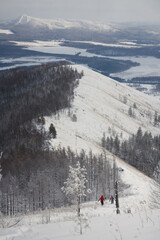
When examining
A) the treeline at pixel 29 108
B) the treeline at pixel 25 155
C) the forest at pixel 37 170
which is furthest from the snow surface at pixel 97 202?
the treeline at pixel 29 108

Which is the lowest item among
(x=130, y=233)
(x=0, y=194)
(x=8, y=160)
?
(x=0, y=194)

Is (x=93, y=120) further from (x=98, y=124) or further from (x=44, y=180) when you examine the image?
(x=44, y=180)

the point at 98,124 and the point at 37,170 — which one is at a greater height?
the point at 98,124

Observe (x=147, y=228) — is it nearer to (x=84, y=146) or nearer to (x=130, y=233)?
(x=130, y=233)

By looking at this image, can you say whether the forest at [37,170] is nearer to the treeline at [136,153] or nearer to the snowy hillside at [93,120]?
the snowy hillside at [93,120]

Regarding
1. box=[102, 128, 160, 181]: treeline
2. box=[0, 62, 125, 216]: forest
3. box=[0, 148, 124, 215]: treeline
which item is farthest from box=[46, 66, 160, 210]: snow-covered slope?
box=[0, 148, 124, 215]: treeline

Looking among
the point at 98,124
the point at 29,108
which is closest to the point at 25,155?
the point at 98,124

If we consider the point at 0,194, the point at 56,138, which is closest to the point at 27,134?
the point at 56,138

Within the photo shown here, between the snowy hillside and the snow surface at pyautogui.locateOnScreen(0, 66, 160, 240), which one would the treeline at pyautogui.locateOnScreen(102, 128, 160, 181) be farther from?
the snow surface at pyautogui.locateOnScreen(0, 66, 160, 240)
